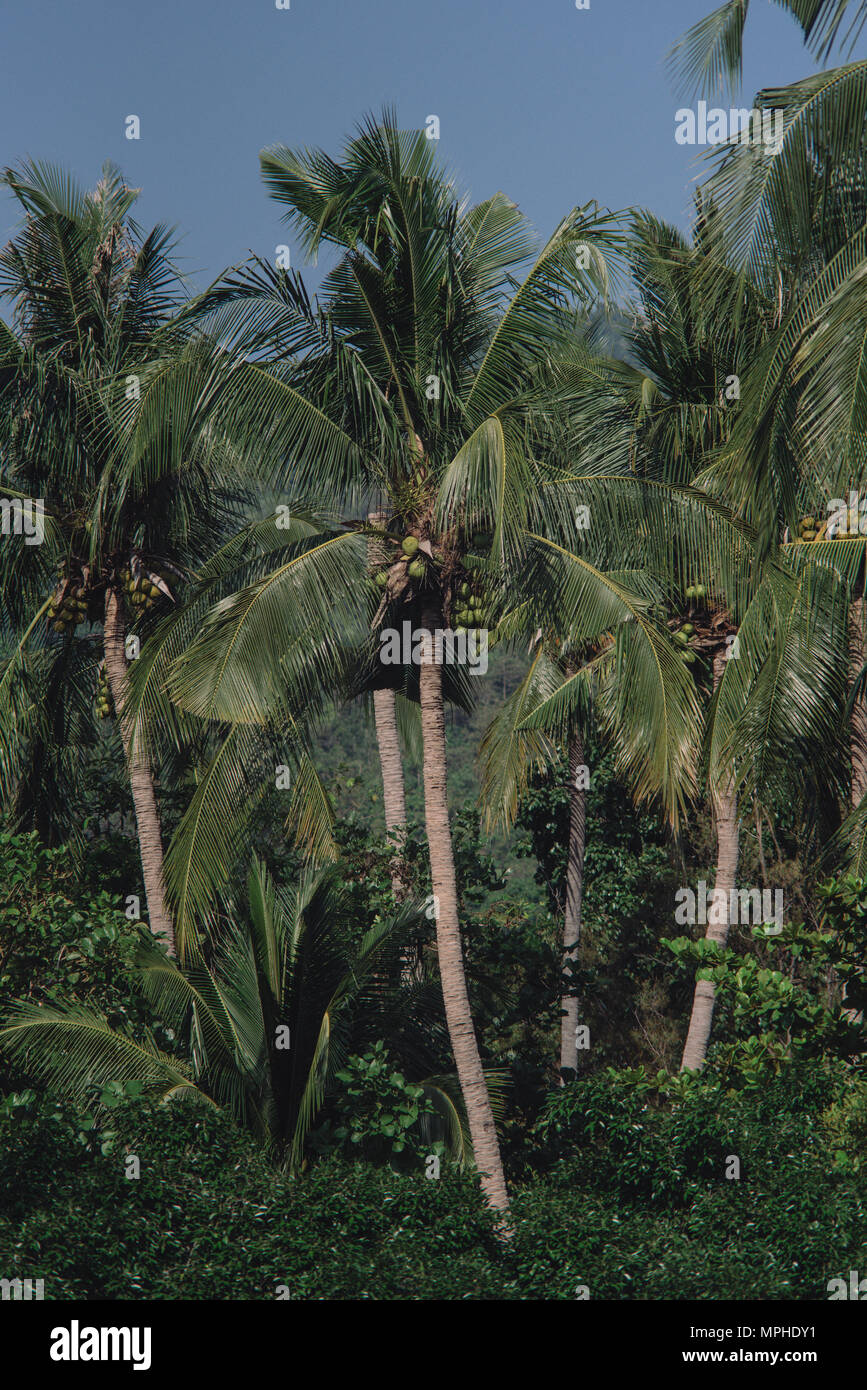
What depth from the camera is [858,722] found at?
41.9 feet

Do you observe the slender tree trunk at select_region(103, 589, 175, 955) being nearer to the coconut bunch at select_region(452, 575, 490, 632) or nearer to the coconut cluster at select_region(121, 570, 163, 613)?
the coconut cluster at select_region(121, 570, 163, 613)

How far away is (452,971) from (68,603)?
5.36 m

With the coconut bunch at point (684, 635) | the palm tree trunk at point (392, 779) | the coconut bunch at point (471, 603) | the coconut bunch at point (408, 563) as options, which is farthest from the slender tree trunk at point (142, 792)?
the coconut bunch at point (684, 635)

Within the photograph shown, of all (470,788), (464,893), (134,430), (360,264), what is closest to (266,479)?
(134,430)

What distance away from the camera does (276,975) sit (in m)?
10.7

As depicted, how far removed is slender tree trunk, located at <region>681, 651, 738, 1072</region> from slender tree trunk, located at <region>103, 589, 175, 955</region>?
5.18m

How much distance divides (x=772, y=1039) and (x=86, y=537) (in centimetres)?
771

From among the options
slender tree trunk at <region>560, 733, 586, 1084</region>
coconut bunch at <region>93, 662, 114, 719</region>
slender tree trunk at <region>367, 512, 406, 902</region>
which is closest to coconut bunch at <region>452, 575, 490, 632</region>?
slender tree trunk at <region>367, 512, 406, 902</region>

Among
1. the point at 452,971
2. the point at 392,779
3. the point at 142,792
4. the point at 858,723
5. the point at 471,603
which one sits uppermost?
the point at 471,603

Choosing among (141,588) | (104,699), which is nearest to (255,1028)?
(104,699)

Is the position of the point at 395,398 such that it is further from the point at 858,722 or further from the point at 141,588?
the point at 858,722

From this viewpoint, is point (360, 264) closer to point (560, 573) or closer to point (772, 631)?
point (560, 573)

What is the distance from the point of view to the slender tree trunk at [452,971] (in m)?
10.4

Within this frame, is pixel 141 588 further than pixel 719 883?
No
